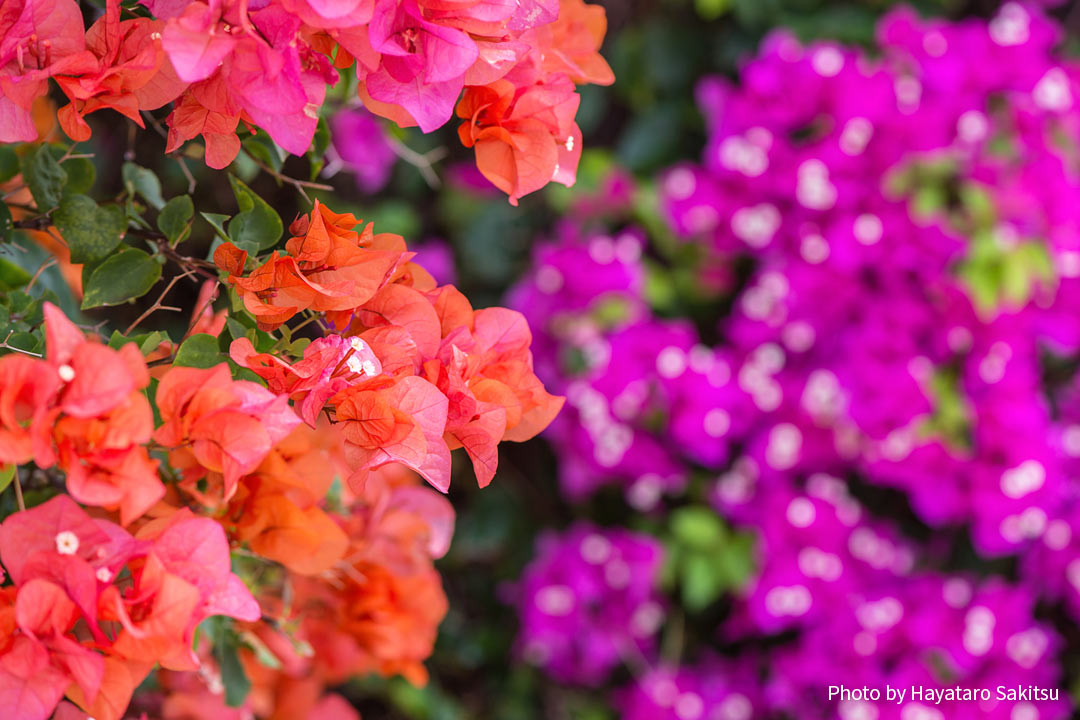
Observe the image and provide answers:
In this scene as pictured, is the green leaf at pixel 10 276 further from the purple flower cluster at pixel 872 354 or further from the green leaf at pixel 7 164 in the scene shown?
the purple flower cluster at pixel 872 354

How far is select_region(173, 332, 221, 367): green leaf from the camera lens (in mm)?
432

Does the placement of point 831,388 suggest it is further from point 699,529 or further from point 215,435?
point 215,435

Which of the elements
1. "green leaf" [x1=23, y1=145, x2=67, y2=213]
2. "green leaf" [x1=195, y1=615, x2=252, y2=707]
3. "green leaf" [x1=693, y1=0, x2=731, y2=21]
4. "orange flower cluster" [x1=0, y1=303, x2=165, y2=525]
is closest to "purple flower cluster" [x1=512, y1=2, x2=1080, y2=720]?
"green leaf" [x1=693, y1=0, x2=731, y2=21]

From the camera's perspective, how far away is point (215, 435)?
37 cm

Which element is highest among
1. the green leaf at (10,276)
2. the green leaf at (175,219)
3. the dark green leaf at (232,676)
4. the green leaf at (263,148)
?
the green leaf at (263,148)

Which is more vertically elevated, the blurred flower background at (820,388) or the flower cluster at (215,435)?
the flower cluster at (215,435)

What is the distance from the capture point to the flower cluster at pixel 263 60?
0.37 metres

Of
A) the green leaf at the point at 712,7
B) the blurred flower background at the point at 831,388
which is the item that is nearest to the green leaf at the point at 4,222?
the blurred flower background at the point at 831,388

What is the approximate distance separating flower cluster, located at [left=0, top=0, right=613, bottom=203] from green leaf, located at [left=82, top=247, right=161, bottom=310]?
0.24 feet

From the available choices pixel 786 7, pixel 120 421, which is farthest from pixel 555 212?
pixel 120 421

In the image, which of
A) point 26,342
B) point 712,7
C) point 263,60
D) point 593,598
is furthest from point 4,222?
point 712,7

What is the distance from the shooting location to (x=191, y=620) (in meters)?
0.36

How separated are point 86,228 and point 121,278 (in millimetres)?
49

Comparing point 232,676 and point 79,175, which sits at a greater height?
point 79,175
